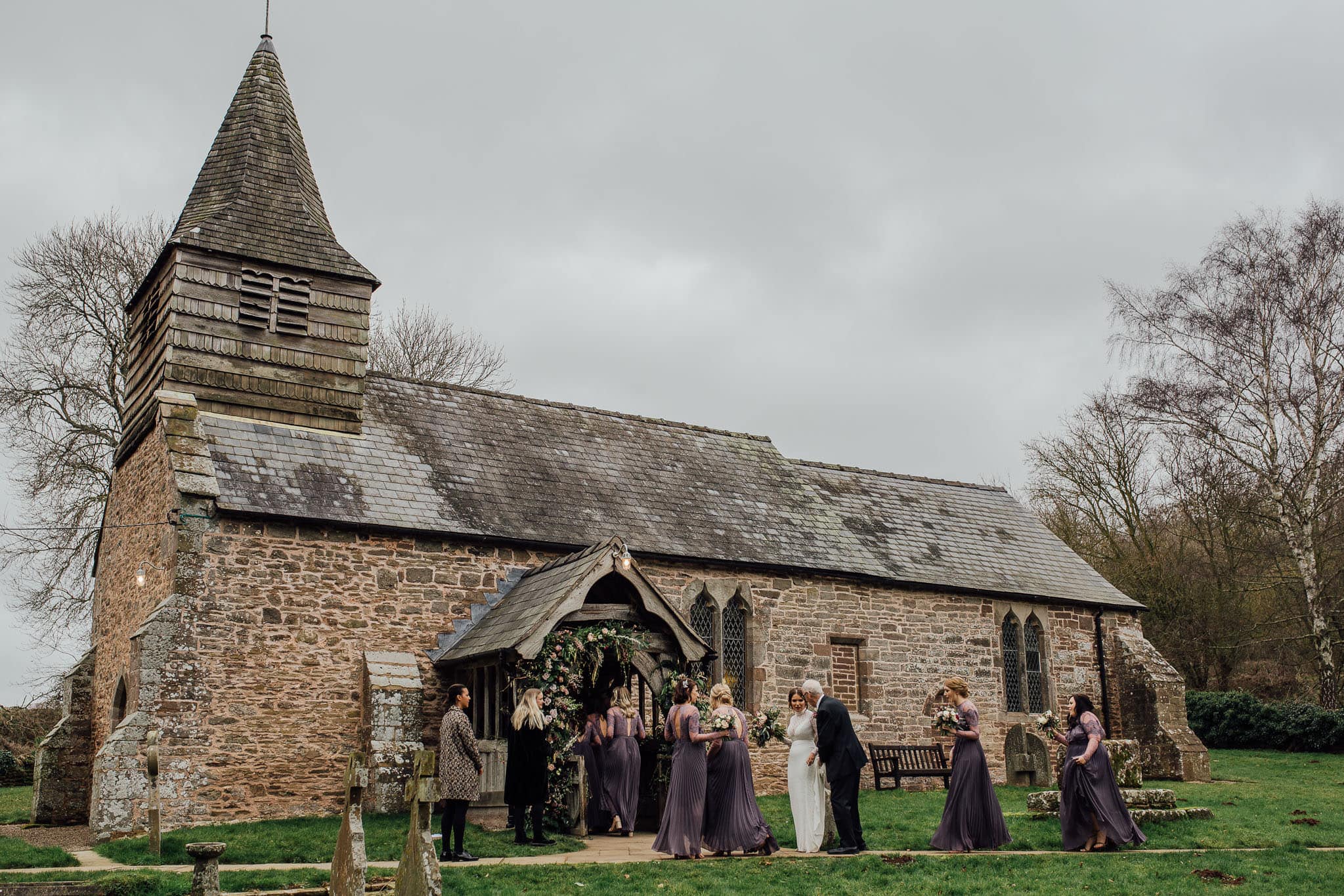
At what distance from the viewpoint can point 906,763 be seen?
1934 cm

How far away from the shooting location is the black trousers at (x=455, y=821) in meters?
11.1

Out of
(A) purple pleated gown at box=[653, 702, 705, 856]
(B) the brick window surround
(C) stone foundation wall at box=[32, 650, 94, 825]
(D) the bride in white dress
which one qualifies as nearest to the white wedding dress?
(D) the bride in white dress

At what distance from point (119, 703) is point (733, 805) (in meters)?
9.65

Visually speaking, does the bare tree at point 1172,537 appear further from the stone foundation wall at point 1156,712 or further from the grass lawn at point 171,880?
the grass lawn at point 171,880

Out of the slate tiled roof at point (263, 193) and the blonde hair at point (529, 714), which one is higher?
the slate tiled roof at point (263, 193)

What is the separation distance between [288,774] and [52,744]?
5037 millimetres

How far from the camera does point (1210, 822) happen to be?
1327 centimetres

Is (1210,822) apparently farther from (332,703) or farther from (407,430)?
(407,430)

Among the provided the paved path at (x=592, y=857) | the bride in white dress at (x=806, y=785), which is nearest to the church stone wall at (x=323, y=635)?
the paved path at (x=592, y=857)

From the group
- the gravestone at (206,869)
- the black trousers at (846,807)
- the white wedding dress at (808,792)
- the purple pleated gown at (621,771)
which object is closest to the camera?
the gravestone at (206,869)

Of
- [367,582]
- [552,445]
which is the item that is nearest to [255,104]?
[552,445]

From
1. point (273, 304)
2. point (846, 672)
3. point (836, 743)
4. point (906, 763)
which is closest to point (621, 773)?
point (836, 743)

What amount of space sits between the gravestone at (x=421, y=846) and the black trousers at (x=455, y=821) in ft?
9.14

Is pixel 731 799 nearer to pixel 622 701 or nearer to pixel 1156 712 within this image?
pixel 622 701
